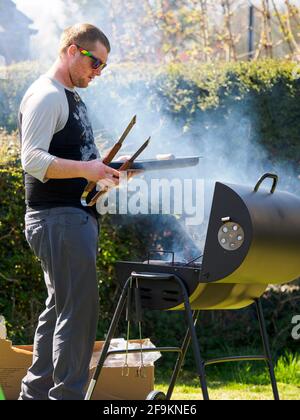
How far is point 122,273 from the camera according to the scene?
3277 mm

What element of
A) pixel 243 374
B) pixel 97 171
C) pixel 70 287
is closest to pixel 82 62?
pixel 97 171

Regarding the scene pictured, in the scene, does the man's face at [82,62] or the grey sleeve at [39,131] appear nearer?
the grey sleeve at [39,131]

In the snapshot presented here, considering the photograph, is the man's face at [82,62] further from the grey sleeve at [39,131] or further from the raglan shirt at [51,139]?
the grey sleeve at [39,131]

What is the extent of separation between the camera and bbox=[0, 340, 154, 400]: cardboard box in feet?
12.9

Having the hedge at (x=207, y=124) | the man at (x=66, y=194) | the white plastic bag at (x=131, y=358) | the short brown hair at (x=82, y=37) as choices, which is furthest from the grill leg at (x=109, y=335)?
the hedge at (x=207, y=124)

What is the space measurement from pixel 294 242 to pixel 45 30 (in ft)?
35.3

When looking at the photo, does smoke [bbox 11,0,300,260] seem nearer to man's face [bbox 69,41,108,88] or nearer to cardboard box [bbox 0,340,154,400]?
cardboard box [bbox 0,340,154,400]

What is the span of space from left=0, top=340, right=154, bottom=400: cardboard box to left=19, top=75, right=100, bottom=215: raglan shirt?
34.9 inches

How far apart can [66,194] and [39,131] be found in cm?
29

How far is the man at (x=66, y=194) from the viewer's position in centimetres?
321

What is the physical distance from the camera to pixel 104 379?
12.9 ft

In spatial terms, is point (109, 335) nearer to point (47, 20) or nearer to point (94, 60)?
point (94, 60)

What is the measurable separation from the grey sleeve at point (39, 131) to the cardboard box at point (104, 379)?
3.58 ft
